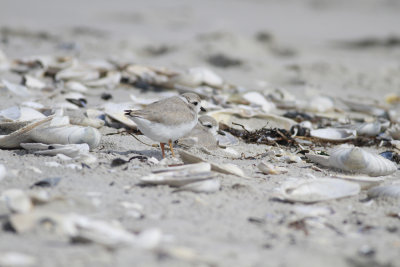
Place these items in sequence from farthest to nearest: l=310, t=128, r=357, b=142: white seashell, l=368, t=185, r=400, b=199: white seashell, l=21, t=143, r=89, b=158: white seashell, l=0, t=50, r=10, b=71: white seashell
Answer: l=0, t=50, r=10, b=71: white seashell → l=310, t=128, r=357, b=142: white seashell → l=21, t=143, r=89, b=158: white seashell → l=368, t=185, r=400, b=199: white seashell

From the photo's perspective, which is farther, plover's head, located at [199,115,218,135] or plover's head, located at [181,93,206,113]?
plover's head, located at [199,115,218,135]

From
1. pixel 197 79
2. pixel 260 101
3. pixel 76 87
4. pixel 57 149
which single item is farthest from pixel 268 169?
pixel 76 87

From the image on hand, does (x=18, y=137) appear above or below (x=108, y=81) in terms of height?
above

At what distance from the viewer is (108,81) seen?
6059 mm

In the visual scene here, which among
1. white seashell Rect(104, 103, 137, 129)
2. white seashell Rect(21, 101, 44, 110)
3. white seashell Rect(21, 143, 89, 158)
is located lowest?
white seashell Rect(21, 101, 44, 110)

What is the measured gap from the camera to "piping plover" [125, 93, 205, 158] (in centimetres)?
366

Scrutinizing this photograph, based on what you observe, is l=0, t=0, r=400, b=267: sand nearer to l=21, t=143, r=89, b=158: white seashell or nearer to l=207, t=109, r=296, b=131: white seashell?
l=21, t=143, r=89, b=158: white seashell

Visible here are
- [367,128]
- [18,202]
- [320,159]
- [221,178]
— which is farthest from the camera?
[367,128]

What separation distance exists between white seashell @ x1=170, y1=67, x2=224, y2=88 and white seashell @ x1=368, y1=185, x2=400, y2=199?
3.34 metres

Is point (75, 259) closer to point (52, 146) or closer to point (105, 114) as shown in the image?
point (52, 146)

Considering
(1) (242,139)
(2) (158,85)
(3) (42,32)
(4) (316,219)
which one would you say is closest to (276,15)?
(3) (42,32)

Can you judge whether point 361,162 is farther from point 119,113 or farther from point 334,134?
point 119,113

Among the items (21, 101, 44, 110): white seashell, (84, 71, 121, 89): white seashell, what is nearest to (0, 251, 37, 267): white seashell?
(21, 101, 44, 110): white seashell

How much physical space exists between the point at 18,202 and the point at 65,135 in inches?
52.3
